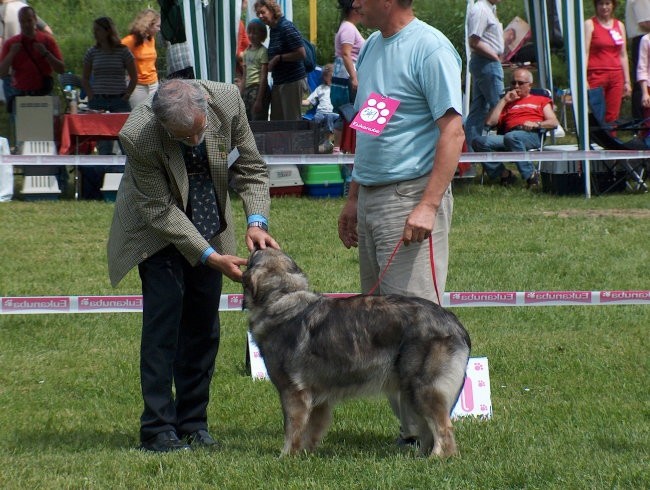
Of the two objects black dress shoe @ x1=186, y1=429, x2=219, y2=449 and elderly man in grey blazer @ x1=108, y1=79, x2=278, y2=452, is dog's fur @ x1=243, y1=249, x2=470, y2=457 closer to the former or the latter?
elderly man in grey blazer @ x1=108, y1=79, x2=278, y2=452

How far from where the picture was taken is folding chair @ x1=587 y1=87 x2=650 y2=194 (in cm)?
1205

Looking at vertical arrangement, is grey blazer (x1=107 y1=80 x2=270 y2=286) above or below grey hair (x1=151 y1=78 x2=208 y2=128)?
below

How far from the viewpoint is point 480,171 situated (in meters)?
13.3

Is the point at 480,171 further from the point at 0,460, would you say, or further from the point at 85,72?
the point at 0,460

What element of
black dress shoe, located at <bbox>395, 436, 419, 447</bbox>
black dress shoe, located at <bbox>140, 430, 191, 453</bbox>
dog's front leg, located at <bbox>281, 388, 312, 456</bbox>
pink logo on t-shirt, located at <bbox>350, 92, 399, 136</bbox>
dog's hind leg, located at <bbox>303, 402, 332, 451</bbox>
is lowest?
black dress shoe, located at <bbox>395, 436, 419, 447</bbox>

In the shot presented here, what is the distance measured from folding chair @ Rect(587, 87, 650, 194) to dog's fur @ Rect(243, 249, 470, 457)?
8187mm

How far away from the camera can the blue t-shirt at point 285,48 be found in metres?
12.4

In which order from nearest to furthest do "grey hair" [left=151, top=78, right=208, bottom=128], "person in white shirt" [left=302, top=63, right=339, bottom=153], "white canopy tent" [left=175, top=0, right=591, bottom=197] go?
"grey hair" [left=151, top=78, right=208, bottom=128] < "white canopy tent" [left=175, top=0, right=591, bottom=197] < "person in white shirt" [left=302, top=63, right=339, bottom=153]

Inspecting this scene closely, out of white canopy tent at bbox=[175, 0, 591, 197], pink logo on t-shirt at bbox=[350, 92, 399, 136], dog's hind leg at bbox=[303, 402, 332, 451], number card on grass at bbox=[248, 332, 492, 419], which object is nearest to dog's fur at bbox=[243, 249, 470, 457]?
dog's hind leg at bbox=[303, 402, 332, 451]

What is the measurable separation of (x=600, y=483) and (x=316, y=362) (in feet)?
4.11

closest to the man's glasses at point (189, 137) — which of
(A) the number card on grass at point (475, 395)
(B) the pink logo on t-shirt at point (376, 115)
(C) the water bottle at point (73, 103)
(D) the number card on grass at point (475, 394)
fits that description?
(B) the pink logo on t-shirt at point (376, 115)

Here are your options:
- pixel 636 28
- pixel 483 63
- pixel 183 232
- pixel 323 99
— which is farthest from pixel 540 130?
pixel 183 232

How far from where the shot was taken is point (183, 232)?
455 cm

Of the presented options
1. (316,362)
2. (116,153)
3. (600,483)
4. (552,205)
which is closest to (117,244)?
(316,362)
